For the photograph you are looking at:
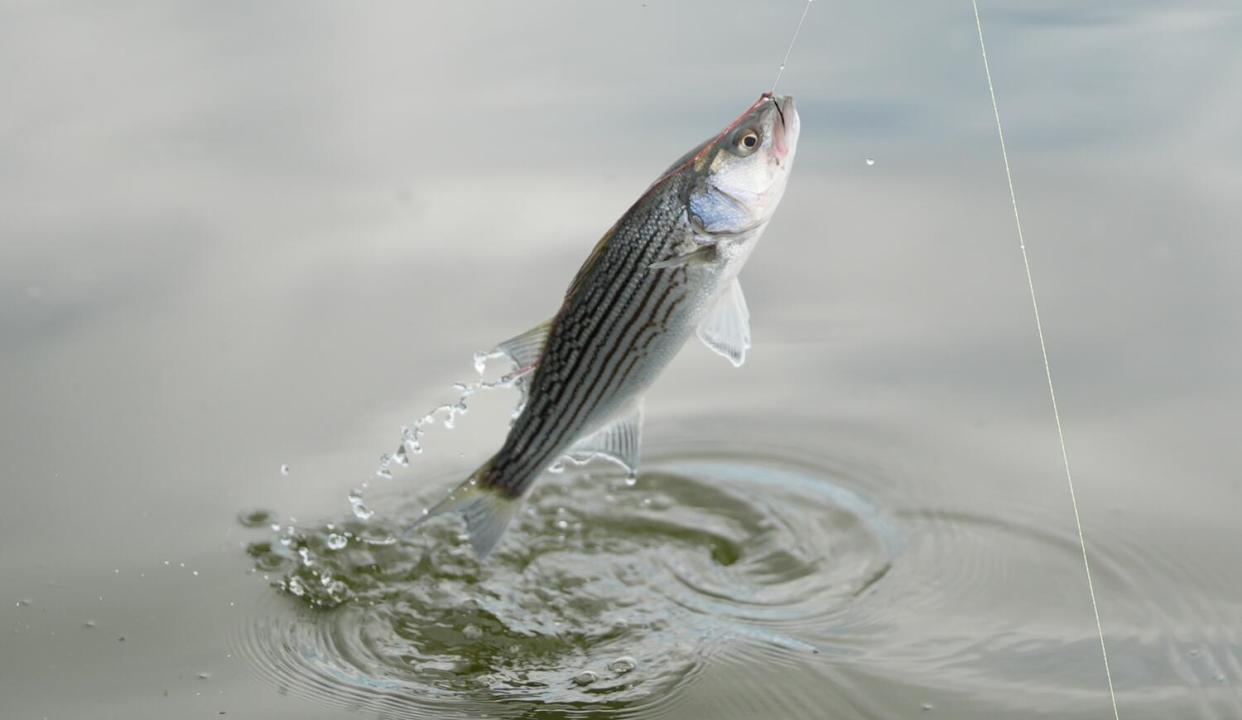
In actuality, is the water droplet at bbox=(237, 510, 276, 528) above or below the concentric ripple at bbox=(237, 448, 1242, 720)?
above

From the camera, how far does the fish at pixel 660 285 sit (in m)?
3.17

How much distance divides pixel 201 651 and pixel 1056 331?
121 inches

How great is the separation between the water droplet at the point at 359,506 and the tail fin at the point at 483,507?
1113 millimetres

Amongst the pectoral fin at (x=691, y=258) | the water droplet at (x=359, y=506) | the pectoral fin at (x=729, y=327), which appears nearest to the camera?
the pectoral fin at (x=691, y=258)

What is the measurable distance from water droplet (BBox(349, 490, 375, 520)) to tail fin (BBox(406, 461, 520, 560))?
1113 millimetres

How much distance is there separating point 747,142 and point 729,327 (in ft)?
1.32

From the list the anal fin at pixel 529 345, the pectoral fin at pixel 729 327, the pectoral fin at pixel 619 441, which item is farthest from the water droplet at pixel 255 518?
the pectoral fin at pixel 729 327

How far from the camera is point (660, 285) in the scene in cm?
319

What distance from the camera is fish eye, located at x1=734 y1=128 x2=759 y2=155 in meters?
3.19

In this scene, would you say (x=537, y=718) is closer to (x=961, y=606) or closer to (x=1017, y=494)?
(x=961, y=606)

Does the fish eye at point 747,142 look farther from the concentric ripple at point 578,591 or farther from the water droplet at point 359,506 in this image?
the water droplet at point 359,506

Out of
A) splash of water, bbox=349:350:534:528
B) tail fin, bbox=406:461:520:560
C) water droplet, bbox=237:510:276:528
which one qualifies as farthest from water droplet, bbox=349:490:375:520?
tail fin, bbox=406:461:520:560

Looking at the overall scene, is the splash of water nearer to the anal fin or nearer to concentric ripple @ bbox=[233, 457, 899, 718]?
concentric ripple @ bbox=[233, 457, 899, 718]

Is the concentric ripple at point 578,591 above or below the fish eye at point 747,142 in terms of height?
below
